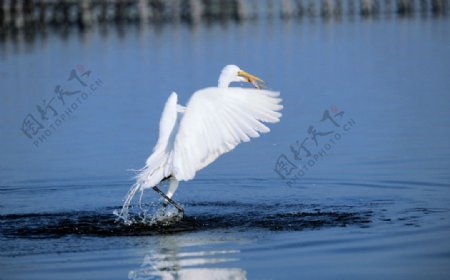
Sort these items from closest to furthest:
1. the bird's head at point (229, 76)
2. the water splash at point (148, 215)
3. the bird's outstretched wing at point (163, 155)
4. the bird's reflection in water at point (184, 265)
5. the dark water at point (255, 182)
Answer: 1. the bird's reflection in water at point (184, 265)
2. the dark water at point (255, 182)
3. the bird's outstretched wing at point (163, 155)
4. the water splash at point (148, 215)
5. the bird's head at point (229, 76)

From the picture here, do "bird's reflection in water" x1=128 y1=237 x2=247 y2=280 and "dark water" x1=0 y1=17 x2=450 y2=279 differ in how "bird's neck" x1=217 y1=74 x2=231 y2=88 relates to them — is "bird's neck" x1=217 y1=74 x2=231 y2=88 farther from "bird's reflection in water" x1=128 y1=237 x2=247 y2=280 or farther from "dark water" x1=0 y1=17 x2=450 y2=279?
"bird's reflection in water" x1=128 y1=237 x2=247 y2=280

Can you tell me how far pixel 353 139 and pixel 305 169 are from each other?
2.18m

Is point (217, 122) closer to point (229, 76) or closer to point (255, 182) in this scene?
point (229, 76)

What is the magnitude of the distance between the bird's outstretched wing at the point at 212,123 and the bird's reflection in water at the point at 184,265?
1.00 m

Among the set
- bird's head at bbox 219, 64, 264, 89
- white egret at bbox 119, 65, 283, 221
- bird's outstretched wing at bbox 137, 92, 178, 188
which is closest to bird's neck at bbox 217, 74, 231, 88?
bird's head at bbox 219, 64, 264, 89

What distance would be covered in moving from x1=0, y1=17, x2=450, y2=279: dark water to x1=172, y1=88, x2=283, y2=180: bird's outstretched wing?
34.9 inches

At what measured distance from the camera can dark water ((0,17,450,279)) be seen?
10.2 meters

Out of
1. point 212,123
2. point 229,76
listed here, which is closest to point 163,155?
point 212,123

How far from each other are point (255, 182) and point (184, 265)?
15.2ft

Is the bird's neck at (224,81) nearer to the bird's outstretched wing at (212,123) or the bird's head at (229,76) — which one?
the bird's head at (229,76)

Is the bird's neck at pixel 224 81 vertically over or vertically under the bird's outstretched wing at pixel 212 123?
over

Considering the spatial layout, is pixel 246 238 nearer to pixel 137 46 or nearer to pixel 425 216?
pixel 425 216

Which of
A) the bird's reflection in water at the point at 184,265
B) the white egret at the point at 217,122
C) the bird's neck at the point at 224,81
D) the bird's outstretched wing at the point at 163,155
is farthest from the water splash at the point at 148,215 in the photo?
the bird's neck at the point at 224,81

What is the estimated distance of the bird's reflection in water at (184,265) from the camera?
9.68m
